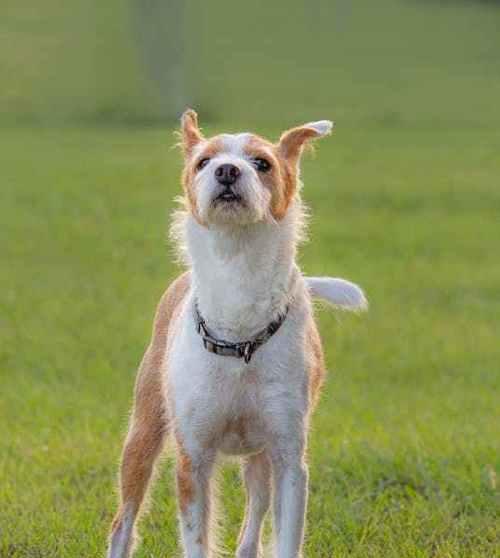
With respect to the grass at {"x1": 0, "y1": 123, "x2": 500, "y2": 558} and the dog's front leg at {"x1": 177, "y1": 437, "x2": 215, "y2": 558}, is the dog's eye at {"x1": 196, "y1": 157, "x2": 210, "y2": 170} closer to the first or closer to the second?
the dog's front leg at {"x1": 177, "y1": 437, "x2": 215, "y2": 558}

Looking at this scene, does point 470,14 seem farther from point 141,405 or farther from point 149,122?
point 141,405

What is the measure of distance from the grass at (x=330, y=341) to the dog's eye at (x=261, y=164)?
185cm

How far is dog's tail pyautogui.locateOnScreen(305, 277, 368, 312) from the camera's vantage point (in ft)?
23.4

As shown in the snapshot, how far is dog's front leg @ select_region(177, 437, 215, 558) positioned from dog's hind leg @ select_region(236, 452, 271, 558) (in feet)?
2.11

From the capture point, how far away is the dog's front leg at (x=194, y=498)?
6.23 m

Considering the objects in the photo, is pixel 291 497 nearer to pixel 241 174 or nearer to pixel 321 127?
pixel 241 174

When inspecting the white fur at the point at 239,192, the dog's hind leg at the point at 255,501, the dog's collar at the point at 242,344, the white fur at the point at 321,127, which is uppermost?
the white fur at the point at 321,127

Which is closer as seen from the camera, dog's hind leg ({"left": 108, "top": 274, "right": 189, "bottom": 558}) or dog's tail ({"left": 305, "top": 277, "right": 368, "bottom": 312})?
dog's hind leg ({"left": 108, "top": 274, "right": 189, "bottom": 558})

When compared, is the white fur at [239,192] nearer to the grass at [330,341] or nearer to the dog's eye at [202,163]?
the dog's eye at [202,163]

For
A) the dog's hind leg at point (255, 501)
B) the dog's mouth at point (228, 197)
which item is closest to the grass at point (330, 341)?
the dog's hind leg at point (255, 501)

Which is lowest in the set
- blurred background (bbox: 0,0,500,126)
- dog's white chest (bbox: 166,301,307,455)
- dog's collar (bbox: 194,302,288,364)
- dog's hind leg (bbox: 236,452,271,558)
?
blurred background (bbox: 0,0,500,126)

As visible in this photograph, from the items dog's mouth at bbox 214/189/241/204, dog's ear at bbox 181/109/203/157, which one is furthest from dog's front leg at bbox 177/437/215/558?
dog's ear at bbox 181/109/203/157

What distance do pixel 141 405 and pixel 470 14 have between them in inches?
1637

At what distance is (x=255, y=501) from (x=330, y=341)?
642cm
